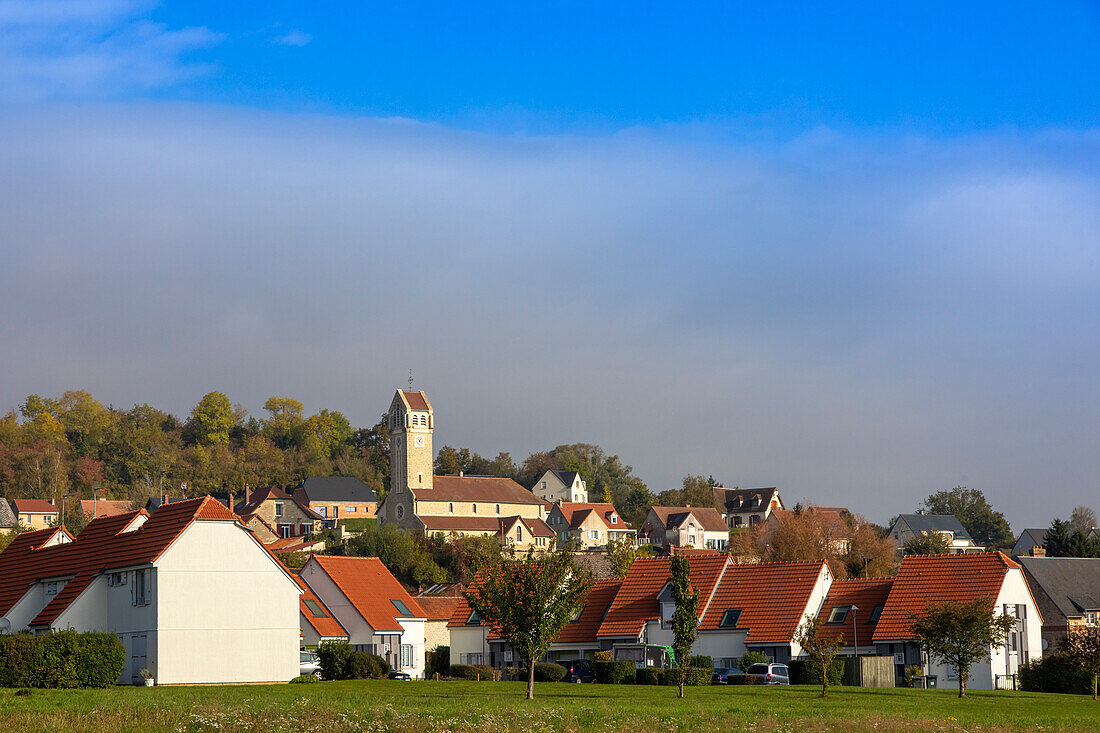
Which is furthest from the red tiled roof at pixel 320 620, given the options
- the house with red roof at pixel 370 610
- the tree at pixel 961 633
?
the tree at pixel 961 633

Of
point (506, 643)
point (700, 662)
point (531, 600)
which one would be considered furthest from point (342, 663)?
point (700, 662)

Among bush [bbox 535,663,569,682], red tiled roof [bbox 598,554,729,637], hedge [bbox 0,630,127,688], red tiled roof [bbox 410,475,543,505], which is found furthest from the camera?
red tiled roof [bbox 410,475,543,505]

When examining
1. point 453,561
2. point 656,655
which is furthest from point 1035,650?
point 453,561

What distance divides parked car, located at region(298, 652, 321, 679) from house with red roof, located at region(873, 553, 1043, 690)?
990 inches

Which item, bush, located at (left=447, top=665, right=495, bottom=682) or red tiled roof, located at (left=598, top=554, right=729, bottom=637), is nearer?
bush, located at (left=447, top=665, right=495, bottom=682)

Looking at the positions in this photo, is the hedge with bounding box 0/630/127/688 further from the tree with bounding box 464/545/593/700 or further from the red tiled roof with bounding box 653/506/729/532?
the red tiled roof with bounding box 653/506/729/532

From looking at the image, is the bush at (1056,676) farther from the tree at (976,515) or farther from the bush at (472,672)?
the tree at (976,515)

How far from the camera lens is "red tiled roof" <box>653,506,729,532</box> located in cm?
14500

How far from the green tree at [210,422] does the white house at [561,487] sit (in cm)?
4979

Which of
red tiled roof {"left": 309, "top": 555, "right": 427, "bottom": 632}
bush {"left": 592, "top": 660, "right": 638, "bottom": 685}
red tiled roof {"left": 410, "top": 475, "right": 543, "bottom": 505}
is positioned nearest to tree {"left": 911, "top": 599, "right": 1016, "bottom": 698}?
bush {"left": 592, "top": 660, "right": 638, "bottom": 685}

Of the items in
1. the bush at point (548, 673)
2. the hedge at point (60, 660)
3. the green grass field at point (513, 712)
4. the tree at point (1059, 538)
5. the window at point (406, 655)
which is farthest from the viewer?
the tree at point (1059, 538)

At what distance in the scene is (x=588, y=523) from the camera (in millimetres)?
146250

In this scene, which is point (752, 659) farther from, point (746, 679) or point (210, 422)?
point (210, 422)

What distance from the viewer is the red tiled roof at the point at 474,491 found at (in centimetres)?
14188
